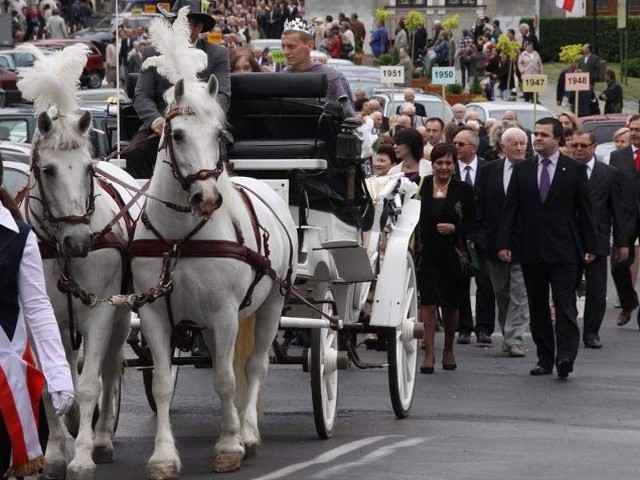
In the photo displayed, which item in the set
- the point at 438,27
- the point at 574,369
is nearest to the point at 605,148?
the point at 574,369

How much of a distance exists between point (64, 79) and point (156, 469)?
90.2 inches

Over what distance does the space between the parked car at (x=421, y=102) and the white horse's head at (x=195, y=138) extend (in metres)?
23.9

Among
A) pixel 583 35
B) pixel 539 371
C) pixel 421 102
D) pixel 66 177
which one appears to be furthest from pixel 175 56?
pixel 583 35

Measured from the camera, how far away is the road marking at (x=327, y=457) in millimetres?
10080

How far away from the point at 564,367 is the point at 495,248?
2.00 metres

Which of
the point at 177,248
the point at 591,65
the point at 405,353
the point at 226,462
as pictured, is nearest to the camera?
the point at 177,248

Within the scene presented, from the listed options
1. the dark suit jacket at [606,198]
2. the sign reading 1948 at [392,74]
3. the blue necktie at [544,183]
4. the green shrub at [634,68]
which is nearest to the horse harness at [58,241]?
the blue necktie at [544,183]

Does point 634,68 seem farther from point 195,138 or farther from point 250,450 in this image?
point 195,138

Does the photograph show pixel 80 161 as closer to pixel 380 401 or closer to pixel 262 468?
pixel 262 468

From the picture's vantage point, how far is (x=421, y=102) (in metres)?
36.3

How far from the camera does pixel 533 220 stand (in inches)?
583

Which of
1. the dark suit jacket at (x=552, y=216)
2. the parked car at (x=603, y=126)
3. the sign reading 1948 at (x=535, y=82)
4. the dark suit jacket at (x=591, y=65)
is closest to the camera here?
the dark suit jacket at (x=552, y=216)

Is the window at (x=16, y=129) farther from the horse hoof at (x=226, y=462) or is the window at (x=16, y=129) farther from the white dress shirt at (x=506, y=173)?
the horse hoof at (x=226, y=462)

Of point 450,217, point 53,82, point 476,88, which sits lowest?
point 476,88
